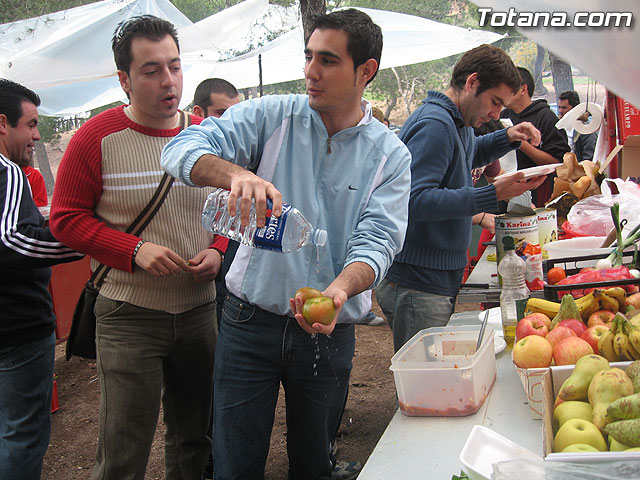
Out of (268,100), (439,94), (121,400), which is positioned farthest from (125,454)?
(439,94)

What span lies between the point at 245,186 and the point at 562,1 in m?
1.03

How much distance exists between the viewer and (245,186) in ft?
5.76

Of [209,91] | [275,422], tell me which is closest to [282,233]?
[209,91]

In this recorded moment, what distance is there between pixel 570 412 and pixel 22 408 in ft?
7.05

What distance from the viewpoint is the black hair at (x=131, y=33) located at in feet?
8.40

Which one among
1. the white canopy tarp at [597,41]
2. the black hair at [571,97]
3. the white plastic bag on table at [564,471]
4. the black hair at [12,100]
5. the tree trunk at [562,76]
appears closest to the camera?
the white canopy tarp at [597,41]

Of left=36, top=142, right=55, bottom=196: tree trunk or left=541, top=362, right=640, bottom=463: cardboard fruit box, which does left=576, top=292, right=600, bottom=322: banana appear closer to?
left=541, top=362, right=640, bottom=463: cardboard fruit box

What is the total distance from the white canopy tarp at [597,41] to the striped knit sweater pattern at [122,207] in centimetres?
182

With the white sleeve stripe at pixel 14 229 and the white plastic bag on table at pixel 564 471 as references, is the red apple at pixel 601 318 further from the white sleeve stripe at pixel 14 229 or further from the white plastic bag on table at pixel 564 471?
the white sleeve stripe at pixel 14 229

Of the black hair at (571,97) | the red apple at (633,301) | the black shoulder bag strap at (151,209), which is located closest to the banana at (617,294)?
the red apple at (633,301)

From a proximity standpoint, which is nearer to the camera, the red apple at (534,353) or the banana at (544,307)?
the red apple at (534,353)

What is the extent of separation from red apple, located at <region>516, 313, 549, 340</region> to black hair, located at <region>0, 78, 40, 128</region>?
255 cm

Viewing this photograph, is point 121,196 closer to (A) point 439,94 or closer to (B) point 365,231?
(B) point 365,231

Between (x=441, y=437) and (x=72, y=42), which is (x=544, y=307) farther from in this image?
(x=72, y=42)
